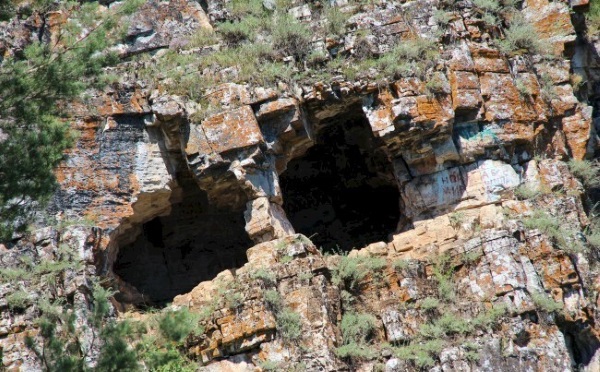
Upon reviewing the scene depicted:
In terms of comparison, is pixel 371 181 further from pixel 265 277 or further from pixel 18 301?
pixel 18 301

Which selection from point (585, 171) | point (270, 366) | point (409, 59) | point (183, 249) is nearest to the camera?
point (270, 366)

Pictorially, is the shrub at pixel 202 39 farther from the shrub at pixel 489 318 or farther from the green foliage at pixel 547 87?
the shrub at pixel 489 318

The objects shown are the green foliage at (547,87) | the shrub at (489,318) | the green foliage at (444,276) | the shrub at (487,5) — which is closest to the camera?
the shrub at (489,318)

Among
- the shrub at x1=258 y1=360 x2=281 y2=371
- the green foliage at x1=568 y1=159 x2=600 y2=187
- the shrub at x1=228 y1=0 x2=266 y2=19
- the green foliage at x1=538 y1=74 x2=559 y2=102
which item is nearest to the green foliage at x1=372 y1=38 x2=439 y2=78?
the green foliage at x1=538 y1=74 x2=559 y2=102

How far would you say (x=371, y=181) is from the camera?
23719 millimetres

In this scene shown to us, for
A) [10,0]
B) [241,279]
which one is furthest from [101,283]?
[10,0]

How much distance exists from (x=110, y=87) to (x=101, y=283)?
3.23 meters

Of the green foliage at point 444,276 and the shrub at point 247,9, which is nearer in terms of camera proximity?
the green foliage at point 444,276

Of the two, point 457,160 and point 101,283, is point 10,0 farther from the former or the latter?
point 457,160

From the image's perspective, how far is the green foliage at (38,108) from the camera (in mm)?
15703

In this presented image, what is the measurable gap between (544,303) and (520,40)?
5.40 m

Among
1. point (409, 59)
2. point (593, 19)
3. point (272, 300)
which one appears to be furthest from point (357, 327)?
point (593, 19)

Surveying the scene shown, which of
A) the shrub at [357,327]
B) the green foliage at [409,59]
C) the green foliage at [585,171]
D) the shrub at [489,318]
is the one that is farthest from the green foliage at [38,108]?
the green foliage at [585,171]

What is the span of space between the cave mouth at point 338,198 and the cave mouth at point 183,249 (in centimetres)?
120
